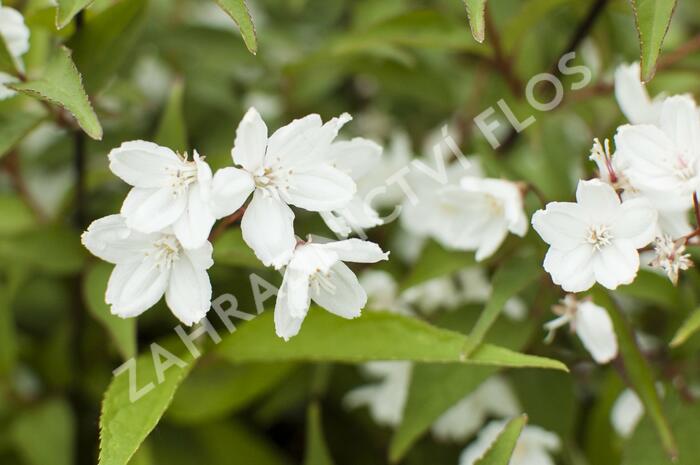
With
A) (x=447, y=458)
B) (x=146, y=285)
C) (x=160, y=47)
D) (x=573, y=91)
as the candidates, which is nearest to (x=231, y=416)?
(x=447, y=458)

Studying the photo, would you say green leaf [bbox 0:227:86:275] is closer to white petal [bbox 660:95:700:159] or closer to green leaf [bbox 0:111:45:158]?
green leaf [bbox 0:111:45:158]

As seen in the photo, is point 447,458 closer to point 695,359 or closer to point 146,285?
point 695,359

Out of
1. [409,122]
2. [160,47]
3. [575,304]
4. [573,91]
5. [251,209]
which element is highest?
[251,209]

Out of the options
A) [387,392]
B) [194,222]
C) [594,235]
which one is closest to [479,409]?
[387,392]

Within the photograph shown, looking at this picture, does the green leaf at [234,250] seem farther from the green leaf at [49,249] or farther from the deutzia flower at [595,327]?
the deutzia flower at [595,327]

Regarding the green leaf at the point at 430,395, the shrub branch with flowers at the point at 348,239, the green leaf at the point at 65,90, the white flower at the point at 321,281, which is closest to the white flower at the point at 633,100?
the shrub branch with flowers at the point at 348,239

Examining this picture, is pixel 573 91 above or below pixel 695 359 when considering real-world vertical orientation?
above

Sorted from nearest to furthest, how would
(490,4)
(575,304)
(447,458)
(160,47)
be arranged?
(575,304)
(447,458)
(490,4)
(160,47)
